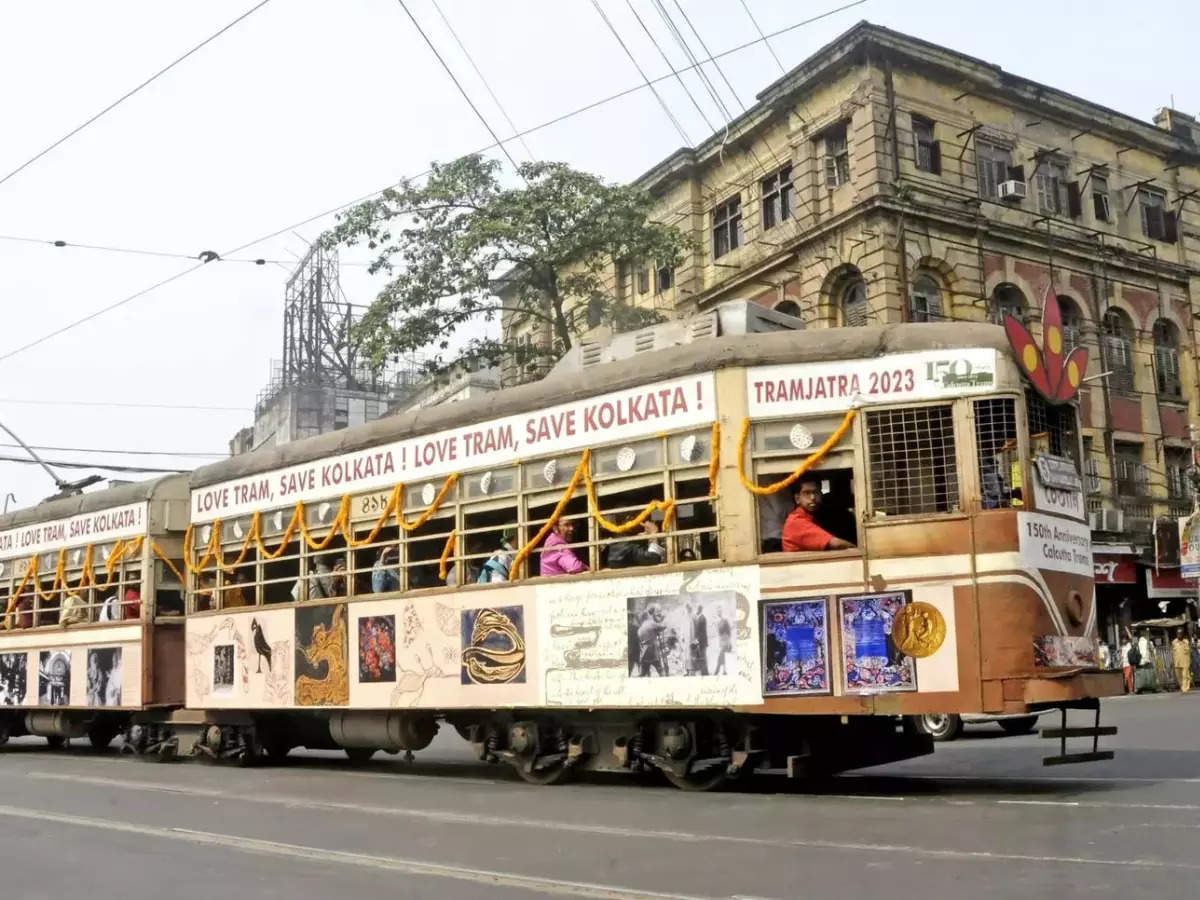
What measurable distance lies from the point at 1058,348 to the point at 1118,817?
3782mm

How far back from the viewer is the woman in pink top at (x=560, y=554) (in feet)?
37.1

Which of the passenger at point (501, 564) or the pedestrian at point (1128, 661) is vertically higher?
the passenger at point (501, 564)

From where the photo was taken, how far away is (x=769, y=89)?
31734 millimetres

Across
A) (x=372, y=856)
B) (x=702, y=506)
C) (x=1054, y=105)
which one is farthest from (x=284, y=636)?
(x=1054, y=105)

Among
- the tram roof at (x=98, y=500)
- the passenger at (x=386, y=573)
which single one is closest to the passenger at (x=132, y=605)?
the tram roof at (x=98, y=500)

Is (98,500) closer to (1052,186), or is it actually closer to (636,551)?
(636,551)

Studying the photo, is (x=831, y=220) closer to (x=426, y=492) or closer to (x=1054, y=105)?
(x=1054, y=105)

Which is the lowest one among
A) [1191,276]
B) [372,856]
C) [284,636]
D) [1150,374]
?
[372,856]

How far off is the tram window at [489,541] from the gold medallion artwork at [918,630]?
3.65 m

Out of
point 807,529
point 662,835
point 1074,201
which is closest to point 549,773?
point 807,529

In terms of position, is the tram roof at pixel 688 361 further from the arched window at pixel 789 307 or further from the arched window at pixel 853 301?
the arched window at pixel 789 307

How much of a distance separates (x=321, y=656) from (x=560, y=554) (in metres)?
3.53

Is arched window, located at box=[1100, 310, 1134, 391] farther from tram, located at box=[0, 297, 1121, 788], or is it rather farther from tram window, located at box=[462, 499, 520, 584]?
tram window, located at box=[462, 499, 520, 584]

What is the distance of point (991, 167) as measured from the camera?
3169 centimetres
